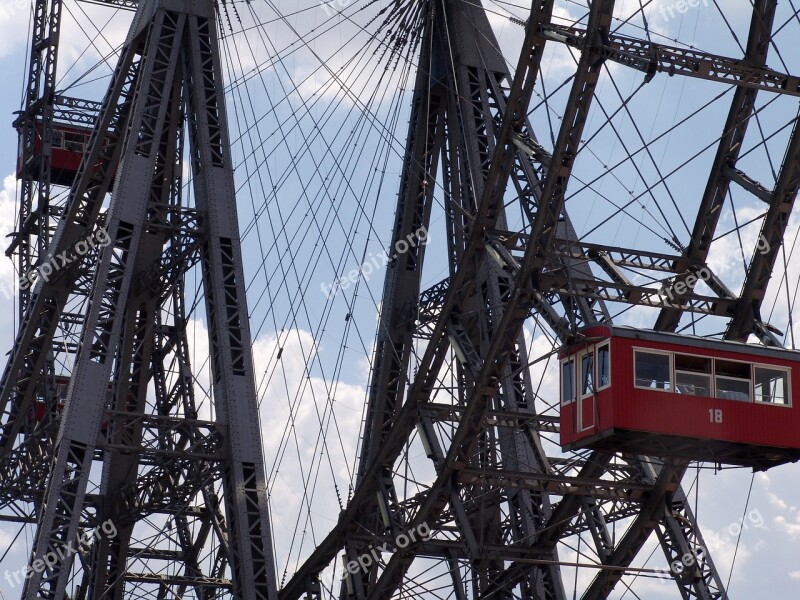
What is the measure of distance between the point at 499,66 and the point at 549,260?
36.9ft

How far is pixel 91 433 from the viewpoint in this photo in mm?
39156

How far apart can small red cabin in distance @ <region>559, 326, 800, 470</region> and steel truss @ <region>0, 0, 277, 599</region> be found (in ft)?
30.7

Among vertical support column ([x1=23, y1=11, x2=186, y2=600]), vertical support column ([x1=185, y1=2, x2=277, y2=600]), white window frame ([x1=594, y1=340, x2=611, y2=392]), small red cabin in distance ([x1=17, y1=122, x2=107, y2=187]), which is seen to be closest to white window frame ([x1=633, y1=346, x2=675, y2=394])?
white window frame ([x1=594, y1=340, x2=611, y2=392])

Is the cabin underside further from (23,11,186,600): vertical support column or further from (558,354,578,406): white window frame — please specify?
(23,11,186,600): vertical support column

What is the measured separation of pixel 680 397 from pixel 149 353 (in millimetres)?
19571

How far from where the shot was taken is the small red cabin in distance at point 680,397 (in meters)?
32.8

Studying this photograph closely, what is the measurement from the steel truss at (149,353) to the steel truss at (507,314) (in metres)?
3.70

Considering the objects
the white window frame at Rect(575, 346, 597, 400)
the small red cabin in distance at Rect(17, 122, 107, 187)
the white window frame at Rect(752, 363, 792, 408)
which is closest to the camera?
the white window frame at Rect(575, 346, 597, 400)

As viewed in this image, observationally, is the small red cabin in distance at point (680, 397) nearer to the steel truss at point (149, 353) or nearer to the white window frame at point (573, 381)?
the white window frame at point (573, 381)

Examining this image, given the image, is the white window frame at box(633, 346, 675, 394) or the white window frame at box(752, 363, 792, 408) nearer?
the white window frame at box(633, 346, 675, 394)

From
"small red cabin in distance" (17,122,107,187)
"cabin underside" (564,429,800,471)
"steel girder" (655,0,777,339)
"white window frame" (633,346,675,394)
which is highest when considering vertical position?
"small red cabin in distance" (17,122,107,187)

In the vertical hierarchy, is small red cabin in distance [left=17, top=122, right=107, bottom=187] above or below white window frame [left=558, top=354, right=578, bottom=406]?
above

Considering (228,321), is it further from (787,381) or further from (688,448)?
(787,381)

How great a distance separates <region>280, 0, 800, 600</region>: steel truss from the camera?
3597cm
